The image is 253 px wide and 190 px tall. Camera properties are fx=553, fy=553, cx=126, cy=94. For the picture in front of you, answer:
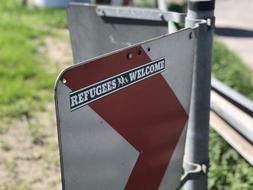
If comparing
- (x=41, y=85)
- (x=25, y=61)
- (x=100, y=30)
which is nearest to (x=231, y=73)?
(x=41, y=85)

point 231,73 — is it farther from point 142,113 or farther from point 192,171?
point 142,113

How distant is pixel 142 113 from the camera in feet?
6.98

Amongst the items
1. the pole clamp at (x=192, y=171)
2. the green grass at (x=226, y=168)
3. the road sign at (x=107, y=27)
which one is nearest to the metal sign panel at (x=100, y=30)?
the road sign at (x=107, y=27)

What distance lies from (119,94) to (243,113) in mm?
1271

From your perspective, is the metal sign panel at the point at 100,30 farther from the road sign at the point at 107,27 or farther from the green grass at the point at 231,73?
the green grass at the point at 231,73

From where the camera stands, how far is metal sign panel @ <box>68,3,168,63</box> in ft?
8.67

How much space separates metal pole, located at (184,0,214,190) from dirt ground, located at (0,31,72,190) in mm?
1623

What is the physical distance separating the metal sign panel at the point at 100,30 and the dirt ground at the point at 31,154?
1.53 m

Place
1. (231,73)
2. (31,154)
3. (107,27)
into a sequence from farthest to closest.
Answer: (231,73), (31,154), (107,27)

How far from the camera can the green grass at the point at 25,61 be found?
549 centimetres

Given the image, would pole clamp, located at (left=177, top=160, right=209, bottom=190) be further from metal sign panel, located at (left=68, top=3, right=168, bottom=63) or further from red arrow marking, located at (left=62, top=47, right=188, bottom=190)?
metal sign panel, located at (left=68, top=3, right=168, bottom=63)

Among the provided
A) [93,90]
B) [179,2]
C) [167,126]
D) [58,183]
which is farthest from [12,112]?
[179,2]

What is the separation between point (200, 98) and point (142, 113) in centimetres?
41

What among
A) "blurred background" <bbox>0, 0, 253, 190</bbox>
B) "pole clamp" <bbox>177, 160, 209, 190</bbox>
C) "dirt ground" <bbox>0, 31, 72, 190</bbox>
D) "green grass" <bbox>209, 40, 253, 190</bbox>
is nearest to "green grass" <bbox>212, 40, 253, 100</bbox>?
"blurred background" <bbox>0, 0, 253, 190</bbox>
